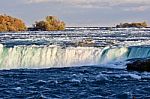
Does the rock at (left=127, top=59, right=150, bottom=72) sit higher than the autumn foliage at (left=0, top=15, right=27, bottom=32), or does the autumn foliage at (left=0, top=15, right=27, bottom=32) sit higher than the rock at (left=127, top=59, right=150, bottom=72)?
the autumn foliage at (left=0, top=15, right=27, bottom=32)

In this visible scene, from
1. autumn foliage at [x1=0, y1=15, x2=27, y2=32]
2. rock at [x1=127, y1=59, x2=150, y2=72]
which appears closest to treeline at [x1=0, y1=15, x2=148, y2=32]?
autumn foliage at [x1=0, y1=15, x2=27, y2=32]

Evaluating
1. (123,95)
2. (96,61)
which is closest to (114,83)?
(123,95)

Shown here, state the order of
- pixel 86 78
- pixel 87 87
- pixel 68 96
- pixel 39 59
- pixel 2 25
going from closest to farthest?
1. pixel 68 96
2. pixel 87 87
3. pixel 86 78
4. pixel 39 59
5. pixel 2 25

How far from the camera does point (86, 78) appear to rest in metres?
38.5

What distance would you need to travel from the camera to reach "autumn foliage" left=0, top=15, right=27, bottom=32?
15338cm

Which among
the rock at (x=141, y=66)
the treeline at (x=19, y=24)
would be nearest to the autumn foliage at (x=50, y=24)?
the treeline at (x=19, y=24)

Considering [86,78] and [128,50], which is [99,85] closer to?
[86,78]

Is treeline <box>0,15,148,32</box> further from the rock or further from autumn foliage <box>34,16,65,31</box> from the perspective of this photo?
the rock

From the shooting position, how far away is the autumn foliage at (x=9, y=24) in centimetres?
15338

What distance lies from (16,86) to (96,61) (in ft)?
60.3

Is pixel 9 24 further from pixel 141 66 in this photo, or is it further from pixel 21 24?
pixel 141 66

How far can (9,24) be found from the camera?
156625mm

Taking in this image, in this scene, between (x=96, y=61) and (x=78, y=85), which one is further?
(x=96, y=61)

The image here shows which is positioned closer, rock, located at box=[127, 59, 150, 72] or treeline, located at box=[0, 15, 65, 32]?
rock, located at box=[127, 59, 150, 72]
